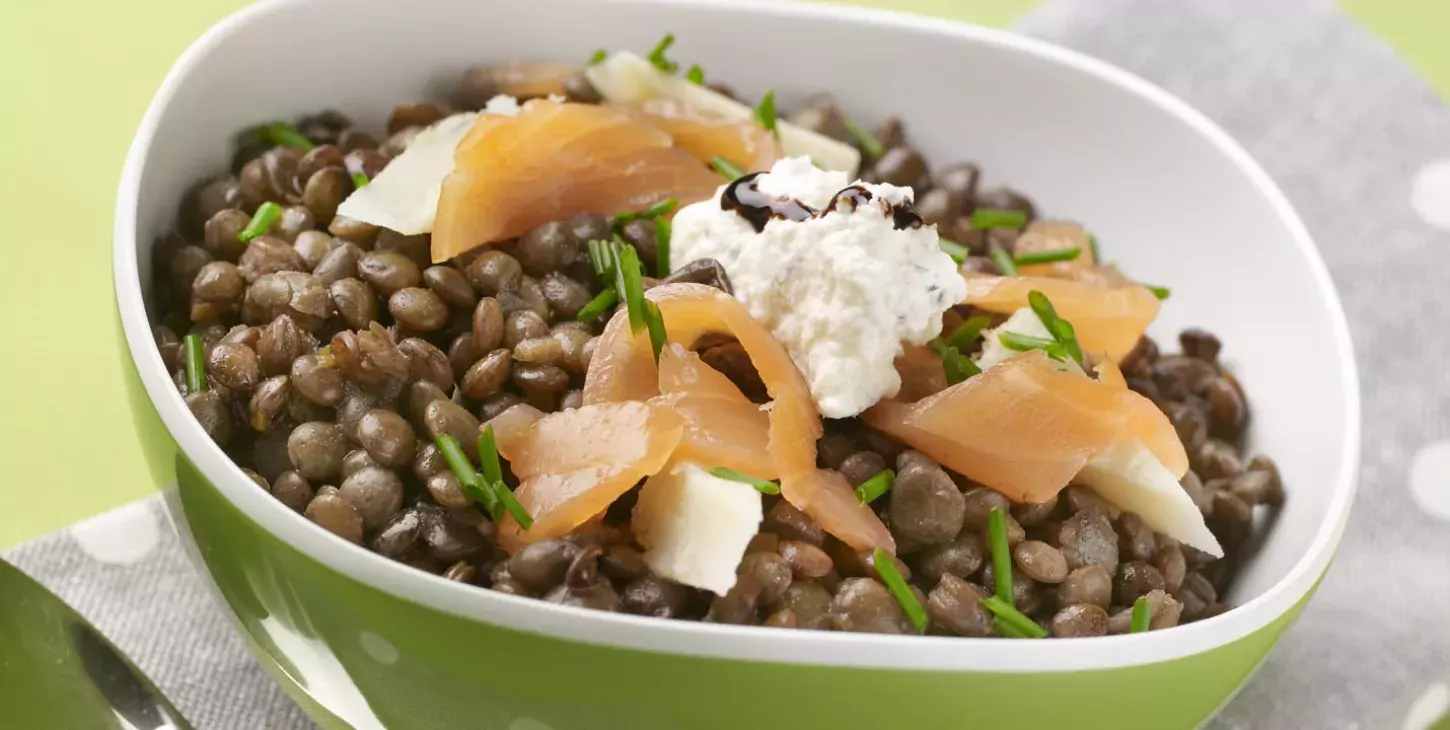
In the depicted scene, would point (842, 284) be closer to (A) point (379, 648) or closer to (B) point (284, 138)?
(A) point (379, 648)

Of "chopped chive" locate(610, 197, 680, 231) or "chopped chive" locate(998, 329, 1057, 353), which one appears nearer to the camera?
"chopped chive" locate(998, 329, 1057, 353)

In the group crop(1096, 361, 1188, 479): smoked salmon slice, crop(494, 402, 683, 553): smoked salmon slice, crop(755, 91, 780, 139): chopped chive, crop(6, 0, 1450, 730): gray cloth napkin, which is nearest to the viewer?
crop(494, 402, 683, 553): smoked salmon slice

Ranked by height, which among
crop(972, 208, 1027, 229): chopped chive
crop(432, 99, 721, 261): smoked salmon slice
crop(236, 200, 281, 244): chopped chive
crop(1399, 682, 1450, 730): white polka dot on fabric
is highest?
crop(432, 99, 721, 261): smoked salmon slice

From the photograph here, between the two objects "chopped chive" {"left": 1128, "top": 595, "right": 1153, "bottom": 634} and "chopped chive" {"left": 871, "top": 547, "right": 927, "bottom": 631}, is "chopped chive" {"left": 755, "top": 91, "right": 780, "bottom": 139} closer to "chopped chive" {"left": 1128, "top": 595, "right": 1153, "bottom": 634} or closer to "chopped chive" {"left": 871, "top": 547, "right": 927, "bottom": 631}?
"chopped chive" {"left": 871, "top": 547, "right": 927, "bottom": 631}

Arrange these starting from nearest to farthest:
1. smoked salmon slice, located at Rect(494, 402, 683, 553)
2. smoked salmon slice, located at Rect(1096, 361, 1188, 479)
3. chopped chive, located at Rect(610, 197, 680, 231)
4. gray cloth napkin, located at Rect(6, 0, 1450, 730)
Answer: smoked salmon slice, located at Rect(494, 402, 683, 553), smoked salmon slice, located at Rect(1096, 361, 1188, 479), chopped chive, located at Rect(610, 197, 680, 231), gray cloth napkin, located at Rect(6, 0, 1450, 730)

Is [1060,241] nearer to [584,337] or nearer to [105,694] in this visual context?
[584,337]

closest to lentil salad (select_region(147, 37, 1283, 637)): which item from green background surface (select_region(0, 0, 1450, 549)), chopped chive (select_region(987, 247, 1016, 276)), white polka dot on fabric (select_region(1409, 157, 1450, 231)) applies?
chopped chive (select_region(987, 247, 1016, 276))

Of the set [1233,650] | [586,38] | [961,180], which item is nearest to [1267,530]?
[1233,650]

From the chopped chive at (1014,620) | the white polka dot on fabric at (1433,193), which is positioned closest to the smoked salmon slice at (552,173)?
the chopped chive at (1014,620)
